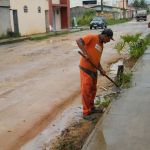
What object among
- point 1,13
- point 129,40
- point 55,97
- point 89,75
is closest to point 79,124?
point 89,75

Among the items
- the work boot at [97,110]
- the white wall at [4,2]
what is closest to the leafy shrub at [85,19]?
the white wall at [4,2]

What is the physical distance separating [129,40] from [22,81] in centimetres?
534

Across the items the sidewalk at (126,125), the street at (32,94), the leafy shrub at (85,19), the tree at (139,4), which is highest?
the sidewalk at (126,125)

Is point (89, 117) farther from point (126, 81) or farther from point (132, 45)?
point (132, 45)

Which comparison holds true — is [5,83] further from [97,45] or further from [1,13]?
[1,13]

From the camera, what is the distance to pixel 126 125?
6613mm

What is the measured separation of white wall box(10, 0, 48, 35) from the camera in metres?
35.4

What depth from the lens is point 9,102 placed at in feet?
29.7

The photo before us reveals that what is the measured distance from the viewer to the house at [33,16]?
1297 inches

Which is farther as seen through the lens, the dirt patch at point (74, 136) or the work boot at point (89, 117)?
the work boot at point (89, 117)

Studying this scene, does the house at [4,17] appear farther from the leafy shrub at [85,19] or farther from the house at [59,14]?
the leafy shrub at [85,19]

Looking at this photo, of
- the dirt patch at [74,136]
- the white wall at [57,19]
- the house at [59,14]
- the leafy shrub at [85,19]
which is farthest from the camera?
the leafy shrub at [85,19]

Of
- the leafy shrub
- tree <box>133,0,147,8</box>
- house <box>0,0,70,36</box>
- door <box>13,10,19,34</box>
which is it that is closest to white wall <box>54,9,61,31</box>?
house <box>0,0,70,36</box>

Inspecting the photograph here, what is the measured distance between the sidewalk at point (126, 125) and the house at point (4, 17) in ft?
78.2
